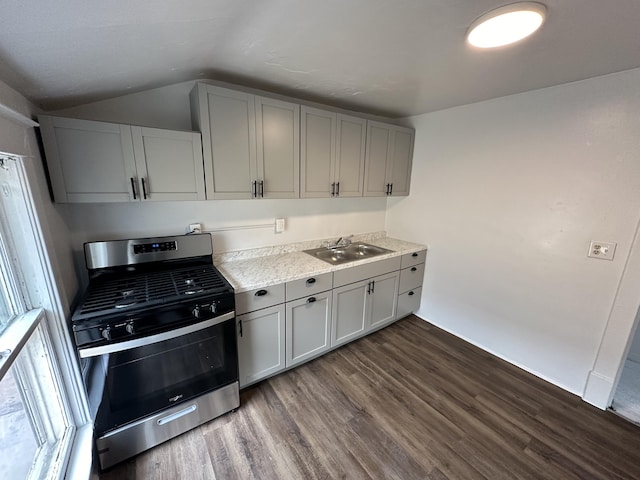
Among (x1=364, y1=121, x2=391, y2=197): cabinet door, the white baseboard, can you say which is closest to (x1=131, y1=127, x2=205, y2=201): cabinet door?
(x1=364, y1=121, x2=391, y2=197): cabinet door

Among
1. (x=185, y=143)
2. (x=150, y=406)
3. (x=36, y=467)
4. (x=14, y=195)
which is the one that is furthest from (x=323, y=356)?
(x=14, y=195)

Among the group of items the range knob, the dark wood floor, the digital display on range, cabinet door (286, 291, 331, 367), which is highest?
the digital display on range

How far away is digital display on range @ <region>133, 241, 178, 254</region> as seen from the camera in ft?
5.71

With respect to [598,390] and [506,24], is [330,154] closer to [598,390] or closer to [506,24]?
[506,24]

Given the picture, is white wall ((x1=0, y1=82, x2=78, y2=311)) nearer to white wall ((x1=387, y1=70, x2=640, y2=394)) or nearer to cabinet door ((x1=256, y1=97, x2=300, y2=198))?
cabinet door ((x1=256, y1=97, x2=300, y2=198))

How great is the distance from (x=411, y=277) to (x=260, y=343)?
1.77 metres

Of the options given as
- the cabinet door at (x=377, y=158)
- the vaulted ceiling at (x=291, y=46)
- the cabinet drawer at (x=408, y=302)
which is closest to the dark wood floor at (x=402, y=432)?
the cabinet drawer at (x=408, y=302)

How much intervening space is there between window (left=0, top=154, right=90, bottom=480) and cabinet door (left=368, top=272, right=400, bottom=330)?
2.18 m

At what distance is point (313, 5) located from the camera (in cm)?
103

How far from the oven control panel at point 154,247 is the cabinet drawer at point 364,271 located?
4.10 ft

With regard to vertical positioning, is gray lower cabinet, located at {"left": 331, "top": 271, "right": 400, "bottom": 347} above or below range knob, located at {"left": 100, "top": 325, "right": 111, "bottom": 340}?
below

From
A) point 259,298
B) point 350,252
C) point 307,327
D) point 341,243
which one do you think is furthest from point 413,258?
point 259,298

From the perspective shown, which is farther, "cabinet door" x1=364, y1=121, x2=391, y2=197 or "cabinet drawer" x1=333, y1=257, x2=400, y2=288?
"cabinet door" x1=364, y1=121, x2=391, y2=197

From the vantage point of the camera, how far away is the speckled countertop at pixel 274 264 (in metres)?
1.87
